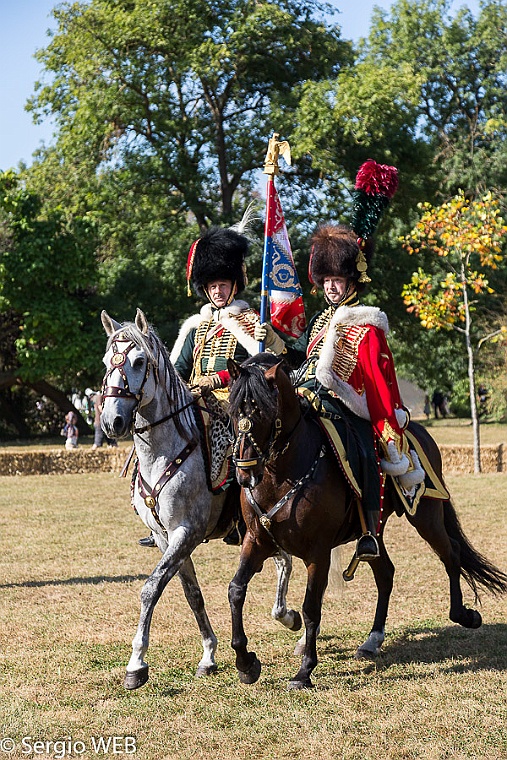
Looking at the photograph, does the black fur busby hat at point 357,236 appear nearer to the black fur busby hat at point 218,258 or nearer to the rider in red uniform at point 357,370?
the rider in red uniform at point 357,370

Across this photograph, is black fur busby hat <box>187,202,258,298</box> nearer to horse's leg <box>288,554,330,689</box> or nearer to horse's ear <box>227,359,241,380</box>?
horse's ear <box>227,359,241,380</box>

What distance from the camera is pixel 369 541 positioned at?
6.65m

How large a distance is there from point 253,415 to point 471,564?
3051 millimetres

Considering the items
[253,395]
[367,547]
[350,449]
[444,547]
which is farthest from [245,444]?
[444,547]

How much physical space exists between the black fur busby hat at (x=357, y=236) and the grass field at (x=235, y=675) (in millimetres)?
2728

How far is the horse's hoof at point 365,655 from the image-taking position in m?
7.00

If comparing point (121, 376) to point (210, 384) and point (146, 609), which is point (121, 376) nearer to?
A: point (210, 384)

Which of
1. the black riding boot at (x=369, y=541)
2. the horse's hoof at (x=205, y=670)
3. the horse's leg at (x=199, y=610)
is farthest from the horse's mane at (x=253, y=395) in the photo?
the horse's hoof at (x=205, y=670)

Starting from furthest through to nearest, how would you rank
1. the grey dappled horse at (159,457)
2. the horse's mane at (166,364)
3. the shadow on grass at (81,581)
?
1. the shadow on grass at (81,581)
2. the horse's mane at (166,364)
3. the grey dappled horse at (159,457)

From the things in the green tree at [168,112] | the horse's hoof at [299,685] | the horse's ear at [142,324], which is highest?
the green tree at [168,112]

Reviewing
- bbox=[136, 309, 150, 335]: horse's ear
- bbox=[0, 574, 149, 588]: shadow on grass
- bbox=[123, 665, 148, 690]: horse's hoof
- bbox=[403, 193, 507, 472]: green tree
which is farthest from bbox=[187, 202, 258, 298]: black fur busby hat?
bbox=[403, 193, 507, 472]: green tree

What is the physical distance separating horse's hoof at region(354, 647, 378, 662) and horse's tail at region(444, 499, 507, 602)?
3.83ft

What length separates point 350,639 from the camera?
7.63m

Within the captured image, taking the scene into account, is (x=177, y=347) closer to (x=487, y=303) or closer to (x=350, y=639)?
(x=350, y=639)
